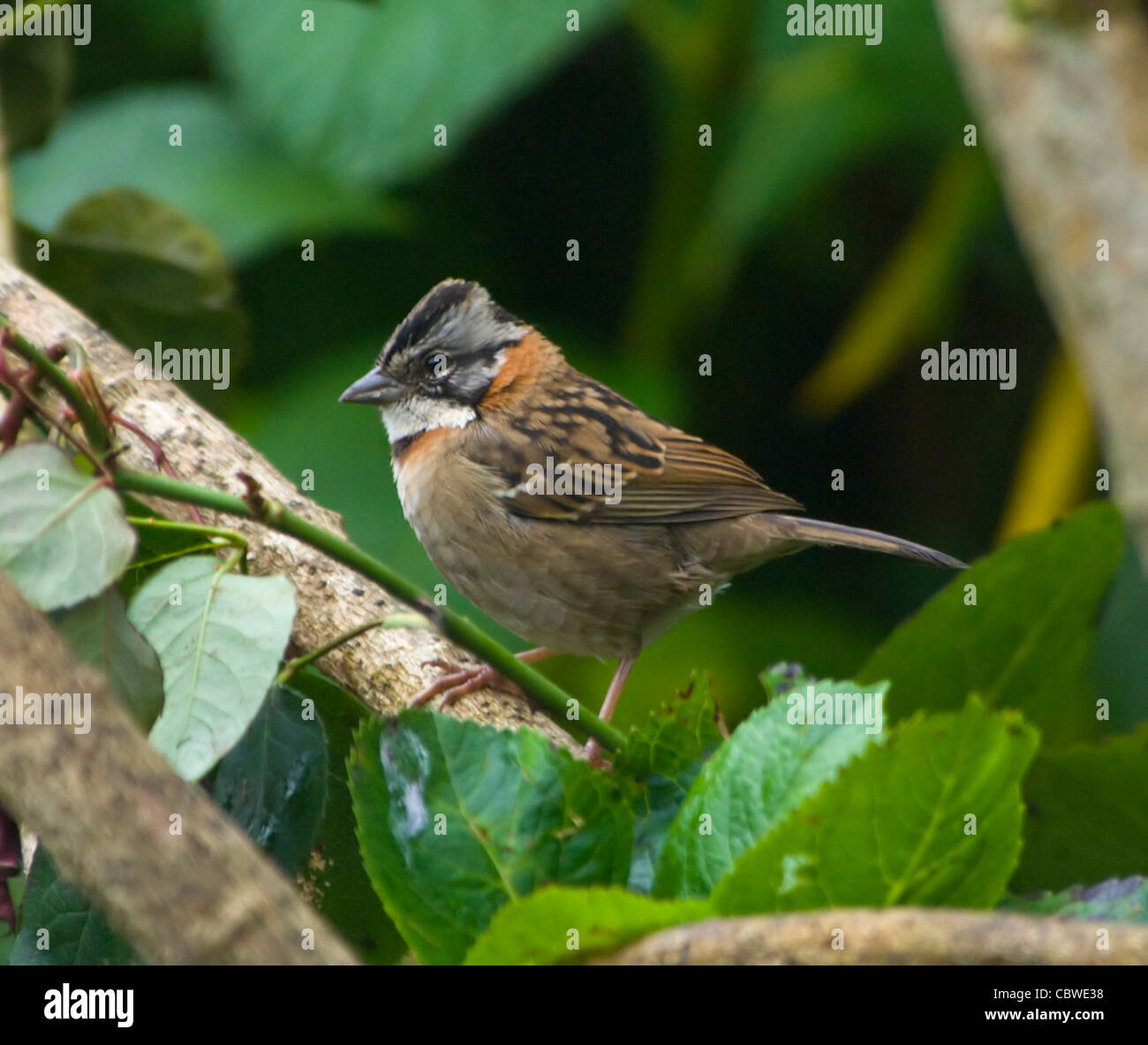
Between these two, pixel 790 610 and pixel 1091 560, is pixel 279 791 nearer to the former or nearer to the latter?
pixel 1091 560

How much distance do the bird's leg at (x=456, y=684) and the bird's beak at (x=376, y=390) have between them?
3.95ft

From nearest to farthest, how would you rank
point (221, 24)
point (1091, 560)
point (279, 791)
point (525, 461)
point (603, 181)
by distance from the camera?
point (279, 791)
point (1091, 560)
point (525, 461)
point (221, 24)
point (603, 181)

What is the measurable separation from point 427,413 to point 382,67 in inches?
60.8

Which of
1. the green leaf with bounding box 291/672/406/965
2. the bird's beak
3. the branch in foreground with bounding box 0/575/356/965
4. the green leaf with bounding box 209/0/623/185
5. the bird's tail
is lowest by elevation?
the green leaf with bounding box 291/672/406/965

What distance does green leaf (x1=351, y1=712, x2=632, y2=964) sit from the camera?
1302 millimetres

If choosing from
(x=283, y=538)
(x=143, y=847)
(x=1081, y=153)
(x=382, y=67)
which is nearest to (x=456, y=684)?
(x=283, y=538)

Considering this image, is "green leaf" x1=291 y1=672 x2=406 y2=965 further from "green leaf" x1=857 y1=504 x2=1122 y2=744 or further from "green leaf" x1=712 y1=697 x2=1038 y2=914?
"green leaf" x1=857 y1=504 x2=1122 y2=744

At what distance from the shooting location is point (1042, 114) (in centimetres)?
385

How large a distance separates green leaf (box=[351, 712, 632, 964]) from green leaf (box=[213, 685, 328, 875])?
0.20 meters

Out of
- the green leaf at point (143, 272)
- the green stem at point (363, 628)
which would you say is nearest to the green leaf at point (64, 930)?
Answer: the green stem at point (363, 628)

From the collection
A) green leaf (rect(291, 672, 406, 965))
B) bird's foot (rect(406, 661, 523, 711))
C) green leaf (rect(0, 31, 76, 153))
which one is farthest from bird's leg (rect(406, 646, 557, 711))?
green leaf (rect(0, 31, 76, 153))

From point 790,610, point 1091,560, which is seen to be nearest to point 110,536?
point 1091,560

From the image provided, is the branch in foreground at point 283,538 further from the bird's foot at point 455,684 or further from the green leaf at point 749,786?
the green leaf at point 749,786
